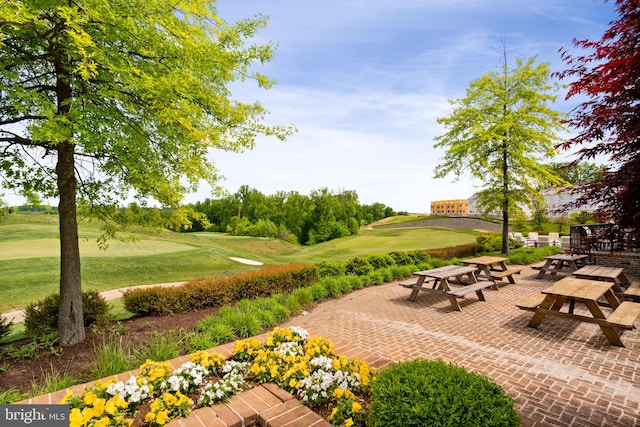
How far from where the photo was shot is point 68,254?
5.23 m

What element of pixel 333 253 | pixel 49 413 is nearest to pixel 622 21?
pixel 49 413

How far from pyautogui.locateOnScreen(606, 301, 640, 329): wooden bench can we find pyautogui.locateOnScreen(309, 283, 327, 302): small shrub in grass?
6176 mm

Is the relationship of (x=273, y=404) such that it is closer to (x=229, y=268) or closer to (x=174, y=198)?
(x=174, y=198)

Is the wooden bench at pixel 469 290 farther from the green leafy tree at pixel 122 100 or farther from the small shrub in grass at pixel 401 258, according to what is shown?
the green leafy tree at pixel 122 100

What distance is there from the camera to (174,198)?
5344 millimetres

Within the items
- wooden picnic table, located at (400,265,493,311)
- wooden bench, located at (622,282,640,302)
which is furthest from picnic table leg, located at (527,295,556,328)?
wooden bench, located at (622,282,640,302)

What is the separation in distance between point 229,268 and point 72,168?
10301 mm

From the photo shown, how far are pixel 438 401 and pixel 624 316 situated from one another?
5.36 meters

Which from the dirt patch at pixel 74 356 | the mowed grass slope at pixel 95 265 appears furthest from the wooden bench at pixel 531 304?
the mowed grass slope at pixel 95 265

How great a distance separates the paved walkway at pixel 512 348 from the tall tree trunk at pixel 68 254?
421 cm

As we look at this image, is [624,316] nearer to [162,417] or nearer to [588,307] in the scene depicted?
[588,307]

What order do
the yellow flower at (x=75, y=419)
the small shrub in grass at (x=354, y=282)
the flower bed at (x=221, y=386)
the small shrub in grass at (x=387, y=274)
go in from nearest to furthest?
the yellow flower at (x=75, y=419), the flower bed at (x=221, y=386), the small shrub in grass at (x=354, y=282), the small shrub in grass at (x=387, y=274)

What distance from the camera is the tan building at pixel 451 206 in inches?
4402

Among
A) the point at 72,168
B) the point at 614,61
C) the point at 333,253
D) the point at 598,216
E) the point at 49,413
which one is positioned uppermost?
the point at 614,61
